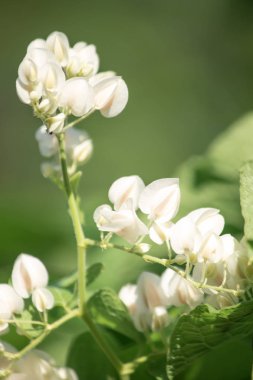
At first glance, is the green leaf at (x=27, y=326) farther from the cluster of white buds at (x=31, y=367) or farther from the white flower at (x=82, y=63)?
the white flower at (x=82, y=63)

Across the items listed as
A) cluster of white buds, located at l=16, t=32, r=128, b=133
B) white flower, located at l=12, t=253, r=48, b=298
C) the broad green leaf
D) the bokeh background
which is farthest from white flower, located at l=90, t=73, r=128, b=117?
the bokeh background

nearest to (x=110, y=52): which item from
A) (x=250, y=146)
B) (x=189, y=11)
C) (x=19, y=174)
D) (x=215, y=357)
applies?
(x=189, y=11)

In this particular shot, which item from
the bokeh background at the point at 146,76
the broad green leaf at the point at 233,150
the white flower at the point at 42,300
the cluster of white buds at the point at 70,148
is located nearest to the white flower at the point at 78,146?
the cluster of white buds at the point at 70,148

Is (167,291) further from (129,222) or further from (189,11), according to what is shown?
(189,11)

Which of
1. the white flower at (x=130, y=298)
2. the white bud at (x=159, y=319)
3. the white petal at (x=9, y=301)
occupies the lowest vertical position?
the white bud at (x=159, y=319)

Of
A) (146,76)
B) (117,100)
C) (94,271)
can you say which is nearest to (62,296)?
(94,271)

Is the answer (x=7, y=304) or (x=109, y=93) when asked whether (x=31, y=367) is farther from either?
(x=109, y=93)
